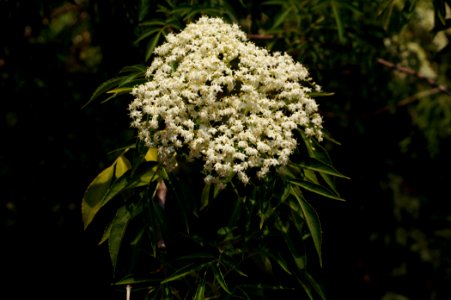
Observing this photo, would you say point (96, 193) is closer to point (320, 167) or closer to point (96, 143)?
point (320, 167)

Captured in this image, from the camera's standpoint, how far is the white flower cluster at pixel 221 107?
2.21 metres

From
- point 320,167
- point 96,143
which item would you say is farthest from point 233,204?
point 96,143

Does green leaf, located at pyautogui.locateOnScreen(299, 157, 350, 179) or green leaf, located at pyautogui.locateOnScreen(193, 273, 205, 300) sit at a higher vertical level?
green leaf, located at pyautogui.locateOnScreen(299, 157, 350, 179)

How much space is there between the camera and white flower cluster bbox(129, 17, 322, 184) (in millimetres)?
2213

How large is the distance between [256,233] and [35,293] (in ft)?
9.19

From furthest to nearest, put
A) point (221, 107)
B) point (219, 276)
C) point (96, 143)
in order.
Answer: point (96, 143) → point (219, 276) → point (221, 107)

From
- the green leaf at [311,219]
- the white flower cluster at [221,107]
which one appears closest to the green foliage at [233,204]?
the green leaf at [311,219]

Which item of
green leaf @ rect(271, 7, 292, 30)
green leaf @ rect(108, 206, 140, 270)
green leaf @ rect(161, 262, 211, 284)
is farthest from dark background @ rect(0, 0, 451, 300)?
green leaf @ rect(161, 262, 211, 284)

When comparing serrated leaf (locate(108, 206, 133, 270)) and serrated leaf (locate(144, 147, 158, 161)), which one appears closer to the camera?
serrated leaf (locate(108, 206, 133, 270))

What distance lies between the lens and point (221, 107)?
228 cm

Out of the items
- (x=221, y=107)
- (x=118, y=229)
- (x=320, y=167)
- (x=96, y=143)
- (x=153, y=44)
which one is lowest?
(x=96, y=143)

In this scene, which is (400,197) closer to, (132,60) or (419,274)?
(419,274)

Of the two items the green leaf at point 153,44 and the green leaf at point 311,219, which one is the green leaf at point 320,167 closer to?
the green leaf at point 311,219

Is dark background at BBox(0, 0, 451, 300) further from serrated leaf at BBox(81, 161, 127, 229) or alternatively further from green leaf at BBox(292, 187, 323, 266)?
green leaf at BBox(292, 187, 323, 266)
